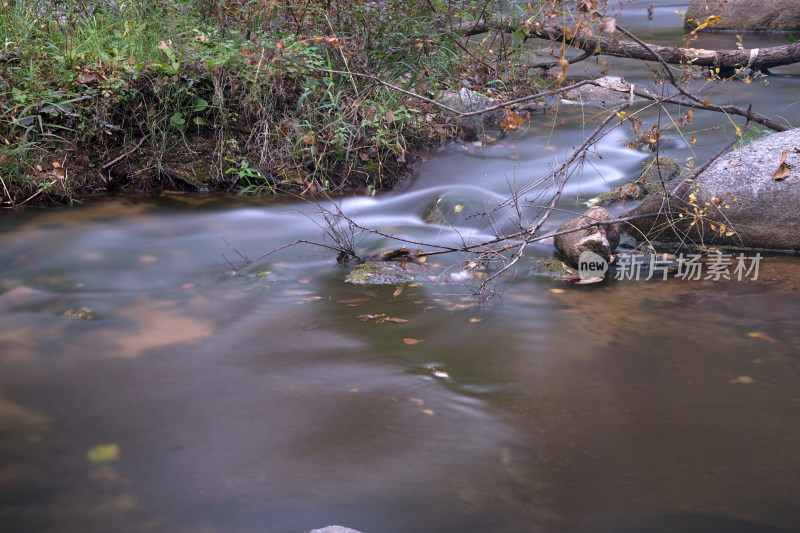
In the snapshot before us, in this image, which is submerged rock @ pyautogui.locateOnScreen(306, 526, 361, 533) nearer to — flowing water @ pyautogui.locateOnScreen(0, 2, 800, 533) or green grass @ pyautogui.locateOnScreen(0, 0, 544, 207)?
flowing water @ pyautogui.locateOnScreen(0, 2, 800, 533)

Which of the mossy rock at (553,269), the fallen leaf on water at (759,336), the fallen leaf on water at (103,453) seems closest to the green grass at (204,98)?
the mossy rock at (553,269)

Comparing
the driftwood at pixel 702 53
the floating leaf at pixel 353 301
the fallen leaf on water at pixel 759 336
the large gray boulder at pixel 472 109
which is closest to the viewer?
the fallen leaf on water at pixel 759 336

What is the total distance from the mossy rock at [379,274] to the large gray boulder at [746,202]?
160 centimetres

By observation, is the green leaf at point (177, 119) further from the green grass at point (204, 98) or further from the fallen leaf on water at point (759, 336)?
the fallen leaf on water at point (759, 336)

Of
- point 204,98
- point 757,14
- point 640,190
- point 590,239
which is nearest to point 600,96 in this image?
point 640,190

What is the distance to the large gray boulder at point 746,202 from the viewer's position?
14.4 ft

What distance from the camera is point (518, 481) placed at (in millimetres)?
2434

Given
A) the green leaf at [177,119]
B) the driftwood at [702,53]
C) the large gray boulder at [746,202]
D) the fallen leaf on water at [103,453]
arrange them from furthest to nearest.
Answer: the driftwood at [702,53], the green leaf at [177,119], the large gray boulder at [746,202], the fallen leaf on water at [103,453]

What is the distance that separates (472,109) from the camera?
6539 millimetres

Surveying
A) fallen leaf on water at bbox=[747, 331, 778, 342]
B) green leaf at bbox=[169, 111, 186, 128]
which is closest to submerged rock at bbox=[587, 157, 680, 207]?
fallen leaf on water at bbox=[747, 331, 778, 342]

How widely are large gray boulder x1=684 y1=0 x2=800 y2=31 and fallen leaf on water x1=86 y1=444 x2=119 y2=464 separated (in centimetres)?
1150

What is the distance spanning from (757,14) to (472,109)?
7.79m

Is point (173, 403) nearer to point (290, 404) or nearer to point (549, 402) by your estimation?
point (290, 404)

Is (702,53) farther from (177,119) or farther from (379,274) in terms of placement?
(177,119)
